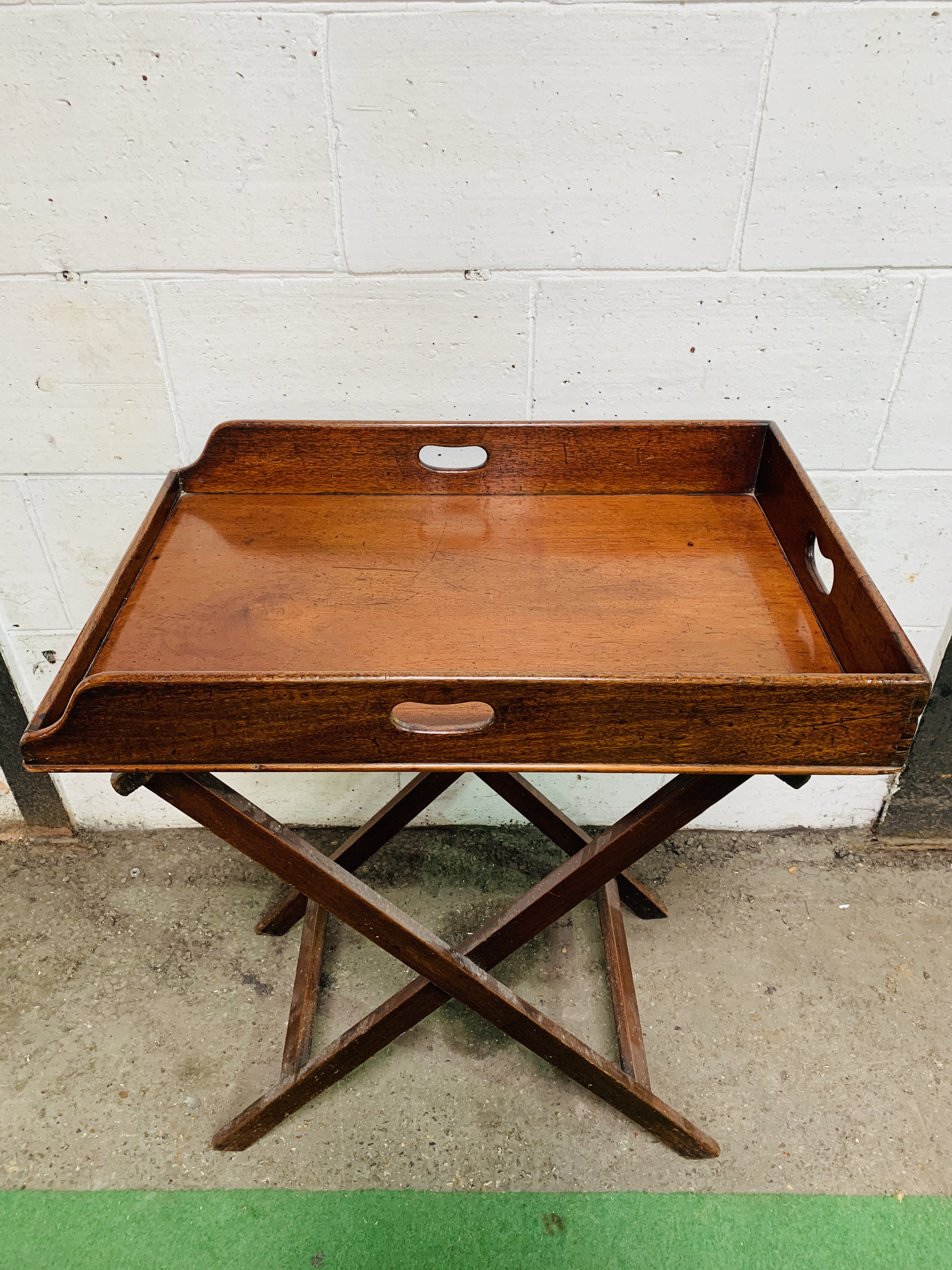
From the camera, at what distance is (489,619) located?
1.05 metres

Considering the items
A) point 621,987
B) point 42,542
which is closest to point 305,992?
point 621,987

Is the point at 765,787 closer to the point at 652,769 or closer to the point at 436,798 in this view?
the point at 436,798

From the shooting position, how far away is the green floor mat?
125 cm

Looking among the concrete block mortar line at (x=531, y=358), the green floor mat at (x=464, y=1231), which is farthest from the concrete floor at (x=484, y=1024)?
the concrete block mortar line at (x=531, y=358)

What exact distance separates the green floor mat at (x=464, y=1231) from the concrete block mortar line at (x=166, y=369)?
4.03ft

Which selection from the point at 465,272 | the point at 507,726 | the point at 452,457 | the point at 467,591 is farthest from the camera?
the point at 452,457

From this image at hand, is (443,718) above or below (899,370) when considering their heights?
below

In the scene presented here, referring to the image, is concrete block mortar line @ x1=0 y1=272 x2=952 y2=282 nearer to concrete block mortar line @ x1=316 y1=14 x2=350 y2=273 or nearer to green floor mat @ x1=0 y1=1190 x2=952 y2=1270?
concrete block mortar line @ x1=316 y1=14 x2=350 y2=273

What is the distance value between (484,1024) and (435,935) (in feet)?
1.47

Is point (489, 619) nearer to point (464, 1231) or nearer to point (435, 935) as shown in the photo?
point (435, 935)

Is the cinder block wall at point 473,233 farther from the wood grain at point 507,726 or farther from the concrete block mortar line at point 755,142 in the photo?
the wood grain at point 507,726

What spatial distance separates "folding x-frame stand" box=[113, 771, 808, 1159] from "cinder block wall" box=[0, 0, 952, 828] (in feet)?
2.33

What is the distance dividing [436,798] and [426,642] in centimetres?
92

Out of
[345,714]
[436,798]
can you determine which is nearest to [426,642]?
[345,714]
